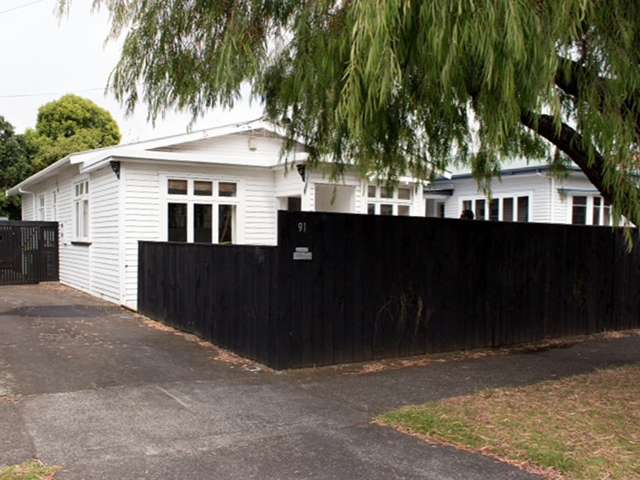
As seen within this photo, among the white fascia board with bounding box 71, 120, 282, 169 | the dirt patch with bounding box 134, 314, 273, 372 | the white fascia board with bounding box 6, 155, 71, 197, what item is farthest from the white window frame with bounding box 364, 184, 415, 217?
the white fascia board with bounding box 6, 155, 71, 197

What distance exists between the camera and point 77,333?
9.76 metres

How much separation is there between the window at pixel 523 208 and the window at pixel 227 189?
10.4m

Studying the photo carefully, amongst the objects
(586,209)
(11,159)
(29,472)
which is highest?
(11,159)

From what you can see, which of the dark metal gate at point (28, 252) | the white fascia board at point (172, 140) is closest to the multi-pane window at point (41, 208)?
the dark metal gate at point (28, 252)

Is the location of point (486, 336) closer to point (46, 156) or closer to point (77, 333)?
point (77, 333)

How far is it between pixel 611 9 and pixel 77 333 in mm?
8496

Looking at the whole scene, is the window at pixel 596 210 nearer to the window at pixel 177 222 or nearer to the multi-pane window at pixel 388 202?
the multi-pane window at pixel 388 202

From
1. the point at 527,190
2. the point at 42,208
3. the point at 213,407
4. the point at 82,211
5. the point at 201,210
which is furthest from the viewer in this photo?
the point at 42,208

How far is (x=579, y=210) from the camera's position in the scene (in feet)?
64.7

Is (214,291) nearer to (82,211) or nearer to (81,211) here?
(82,211)

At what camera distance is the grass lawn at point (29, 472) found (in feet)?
13.4

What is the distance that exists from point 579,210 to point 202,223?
489 inches

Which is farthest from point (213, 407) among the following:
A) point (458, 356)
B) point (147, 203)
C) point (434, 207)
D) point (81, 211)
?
point (434, 207)

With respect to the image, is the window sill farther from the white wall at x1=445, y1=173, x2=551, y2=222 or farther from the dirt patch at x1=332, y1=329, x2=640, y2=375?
the white wall at x1=445, y1=173, x2=551, y2=222
